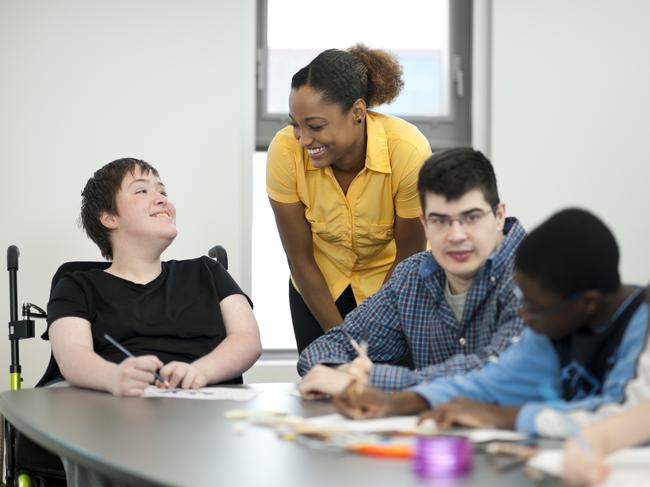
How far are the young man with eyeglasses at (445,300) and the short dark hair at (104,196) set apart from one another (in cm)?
73

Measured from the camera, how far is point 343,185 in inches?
107

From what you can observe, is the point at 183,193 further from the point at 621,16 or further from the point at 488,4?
the point at 621,16

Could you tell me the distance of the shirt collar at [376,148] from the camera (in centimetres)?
262

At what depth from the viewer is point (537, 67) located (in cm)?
391

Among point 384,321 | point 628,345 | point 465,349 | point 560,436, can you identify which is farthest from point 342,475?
point 384,321

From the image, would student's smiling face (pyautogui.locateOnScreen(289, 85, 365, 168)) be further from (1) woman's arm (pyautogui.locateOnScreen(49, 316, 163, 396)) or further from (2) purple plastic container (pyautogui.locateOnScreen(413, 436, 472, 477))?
(2) purple plastic container (pyautogui.locateOnScreen(413, 436, 472, 477))

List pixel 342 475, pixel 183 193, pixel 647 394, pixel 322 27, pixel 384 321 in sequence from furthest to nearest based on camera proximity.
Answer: pixel 322 27 → pixel 183 193 → pixel 384 321 → pixel 647 394 → pixel 342 475

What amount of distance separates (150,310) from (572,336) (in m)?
1.22

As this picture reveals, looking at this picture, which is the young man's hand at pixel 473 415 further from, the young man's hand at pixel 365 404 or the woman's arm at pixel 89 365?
the woman's arm at pixel 89 365

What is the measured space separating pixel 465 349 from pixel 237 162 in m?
2.03

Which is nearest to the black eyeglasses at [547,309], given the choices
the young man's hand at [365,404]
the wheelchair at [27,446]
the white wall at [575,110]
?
the young man's hand at [365,404]

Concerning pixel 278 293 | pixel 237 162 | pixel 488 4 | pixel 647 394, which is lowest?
pixel 278 293

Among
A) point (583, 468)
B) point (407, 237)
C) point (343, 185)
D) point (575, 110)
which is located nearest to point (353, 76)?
point (343, 185)

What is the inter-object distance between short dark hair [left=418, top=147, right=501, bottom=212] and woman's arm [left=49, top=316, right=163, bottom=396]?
0.65 metres
